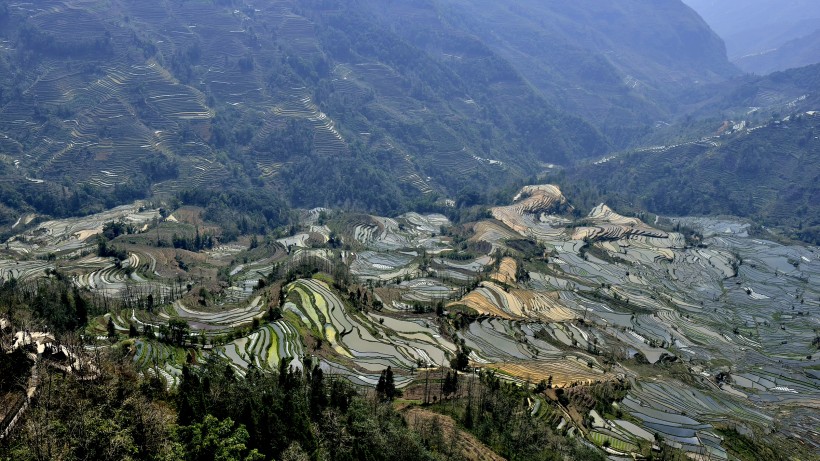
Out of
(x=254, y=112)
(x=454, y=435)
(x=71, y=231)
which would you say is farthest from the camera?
(x=254, y=112)

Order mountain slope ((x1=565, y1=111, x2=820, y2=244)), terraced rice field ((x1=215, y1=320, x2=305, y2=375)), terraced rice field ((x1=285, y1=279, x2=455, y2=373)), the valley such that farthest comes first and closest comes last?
mountain slope ((x1=565, y1=111, x2=820, y2=244)), terraced rice field ((x1=285, y1=279, x2=455, y2=373)), the valley, terraced rice field ((x1=215, y1=320, x2=305, y2=375))

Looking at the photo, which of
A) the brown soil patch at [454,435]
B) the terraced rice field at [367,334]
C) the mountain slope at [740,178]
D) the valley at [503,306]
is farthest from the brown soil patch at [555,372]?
the mountain slope at [740,178]

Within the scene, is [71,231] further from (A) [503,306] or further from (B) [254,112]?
(A) [503,306]

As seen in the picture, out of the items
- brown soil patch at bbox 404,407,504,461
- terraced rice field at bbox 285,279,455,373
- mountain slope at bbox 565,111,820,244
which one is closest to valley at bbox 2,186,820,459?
terraced rice field at bbox 285,279,455,373

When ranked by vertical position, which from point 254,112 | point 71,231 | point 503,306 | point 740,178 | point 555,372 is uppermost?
point 740,178

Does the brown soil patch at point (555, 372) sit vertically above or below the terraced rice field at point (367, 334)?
above

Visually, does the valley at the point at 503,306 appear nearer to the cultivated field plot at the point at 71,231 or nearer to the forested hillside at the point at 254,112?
the cultivated field plot at the point at 71,231

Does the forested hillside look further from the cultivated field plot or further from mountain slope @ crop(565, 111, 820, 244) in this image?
mountain slope @ crop(565, 111, 820, 244)

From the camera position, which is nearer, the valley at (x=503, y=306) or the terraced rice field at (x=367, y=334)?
the valley at (x=503, y=306)

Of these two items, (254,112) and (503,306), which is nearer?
(503,306)

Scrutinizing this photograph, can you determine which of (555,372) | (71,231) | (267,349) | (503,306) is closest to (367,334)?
(267,349)

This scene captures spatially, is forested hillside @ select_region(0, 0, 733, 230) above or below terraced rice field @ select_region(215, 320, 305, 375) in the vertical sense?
below
